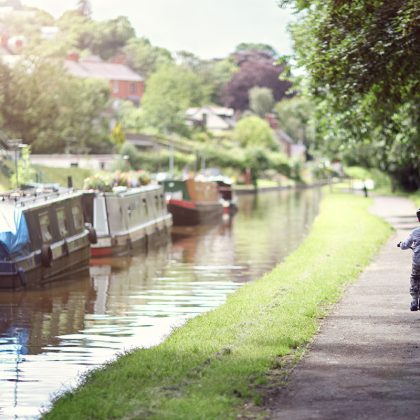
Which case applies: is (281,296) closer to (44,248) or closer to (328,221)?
(44,248)

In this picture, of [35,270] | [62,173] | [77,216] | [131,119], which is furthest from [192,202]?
[131,119]

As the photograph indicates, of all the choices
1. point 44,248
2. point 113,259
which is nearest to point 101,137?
point 113,259

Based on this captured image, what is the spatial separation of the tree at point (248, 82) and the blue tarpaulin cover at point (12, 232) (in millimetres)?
153207

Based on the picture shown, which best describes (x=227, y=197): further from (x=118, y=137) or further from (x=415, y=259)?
(x=415, y=259)

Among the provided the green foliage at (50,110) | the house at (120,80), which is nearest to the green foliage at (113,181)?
the green foliage at (50,110)

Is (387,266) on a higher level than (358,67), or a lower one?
lower

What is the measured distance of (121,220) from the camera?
1503 inches

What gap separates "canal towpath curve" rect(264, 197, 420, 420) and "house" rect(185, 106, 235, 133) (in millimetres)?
131747

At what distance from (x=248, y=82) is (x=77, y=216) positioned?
153 meters

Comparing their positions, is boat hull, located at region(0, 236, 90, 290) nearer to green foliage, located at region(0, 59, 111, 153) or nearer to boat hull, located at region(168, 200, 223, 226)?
boat hull, located at region(168, 200, 223, 226)

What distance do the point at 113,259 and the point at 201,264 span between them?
3156 mm

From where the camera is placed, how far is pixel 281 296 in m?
19.5

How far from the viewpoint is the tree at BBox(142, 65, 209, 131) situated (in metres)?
134

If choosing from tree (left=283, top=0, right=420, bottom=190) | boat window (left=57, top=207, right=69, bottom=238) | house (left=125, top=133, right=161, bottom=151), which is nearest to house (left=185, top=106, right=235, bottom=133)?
house (left=125, top=133, right=161, bottom=151)
